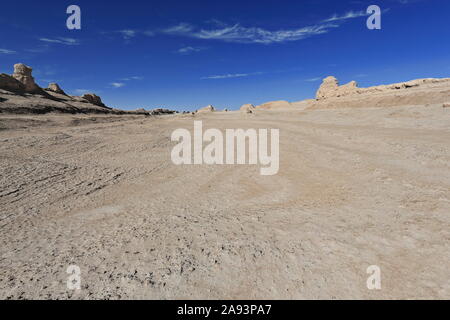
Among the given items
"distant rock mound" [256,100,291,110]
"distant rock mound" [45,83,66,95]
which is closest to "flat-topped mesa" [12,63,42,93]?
"distant rock mound" [45,83,66,95]

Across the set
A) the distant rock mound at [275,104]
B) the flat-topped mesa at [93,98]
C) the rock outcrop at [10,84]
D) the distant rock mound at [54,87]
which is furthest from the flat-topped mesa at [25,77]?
the distant rock mound at [275,104]

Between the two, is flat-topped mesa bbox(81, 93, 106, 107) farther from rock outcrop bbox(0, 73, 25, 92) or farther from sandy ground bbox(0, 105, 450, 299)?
sandy ground bbox(0, 105, 450, 299)

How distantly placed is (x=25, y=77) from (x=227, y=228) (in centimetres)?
4600

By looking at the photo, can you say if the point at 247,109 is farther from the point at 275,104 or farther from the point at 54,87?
the point at 54,87

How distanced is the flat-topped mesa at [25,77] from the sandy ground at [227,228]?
35.9 metres

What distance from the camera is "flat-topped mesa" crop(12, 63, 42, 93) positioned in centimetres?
3531

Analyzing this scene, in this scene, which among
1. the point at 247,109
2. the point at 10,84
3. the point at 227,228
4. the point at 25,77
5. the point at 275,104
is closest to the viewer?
the point at 227,228

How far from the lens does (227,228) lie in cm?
455

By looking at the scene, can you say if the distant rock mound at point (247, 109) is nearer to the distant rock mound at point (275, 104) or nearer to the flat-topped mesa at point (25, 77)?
the distant rock mound at point (275, 104)

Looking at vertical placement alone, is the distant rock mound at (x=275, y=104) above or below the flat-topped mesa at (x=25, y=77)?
above

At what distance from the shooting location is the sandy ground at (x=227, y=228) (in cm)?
311

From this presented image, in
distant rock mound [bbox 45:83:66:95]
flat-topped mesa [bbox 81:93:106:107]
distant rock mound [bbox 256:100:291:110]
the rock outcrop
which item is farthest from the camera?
distant rock mound [bbox 256:100:291:110]

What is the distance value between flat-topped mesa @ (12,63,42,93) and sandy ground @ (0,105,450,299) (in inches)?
1412

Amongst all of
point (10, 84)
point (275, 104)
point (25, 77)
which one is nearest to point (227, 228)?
point (10, 84)
